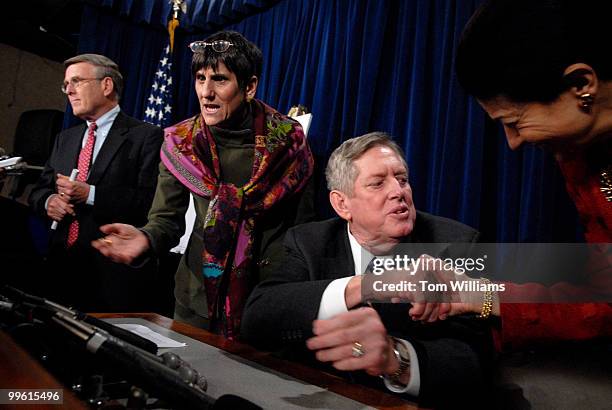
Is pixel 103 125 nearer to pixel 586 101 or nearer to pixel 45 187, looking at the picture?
pixel 45 187

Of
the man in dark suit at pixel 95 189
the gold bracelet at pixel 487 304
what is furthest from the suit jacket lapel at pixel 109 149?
the gold bracelet at pixel 487 304

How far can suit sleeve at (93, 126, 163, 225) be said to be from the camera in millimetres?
1872

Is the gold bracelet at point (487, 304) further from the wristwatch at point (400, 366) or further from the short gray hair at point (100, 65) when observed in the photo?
the short gray hair at point (100, 65)

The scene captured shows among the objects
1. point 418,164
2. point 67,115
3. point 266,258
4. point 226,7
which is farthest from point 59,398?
point 67,115

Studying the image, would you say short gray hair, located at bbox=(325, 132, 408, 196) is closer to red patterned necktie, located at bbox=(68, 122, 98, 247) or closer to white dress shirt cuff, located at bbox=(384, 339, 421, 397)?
white dress shirt cuff, located at bbox=(384, 339, 421, 397)

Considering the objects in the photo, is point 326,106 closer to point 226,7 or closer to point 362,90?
point 362,90

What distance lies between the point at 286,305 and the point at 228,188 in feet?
1.96

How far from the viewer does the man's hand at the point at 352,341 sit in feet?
2.33

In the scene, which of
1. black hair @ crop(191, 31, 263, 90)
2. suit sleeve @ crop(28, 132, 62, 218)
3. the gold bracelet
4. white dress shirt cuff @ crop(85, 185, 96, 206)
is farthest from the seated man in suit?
suit sleeve @ crop(28, 132, 62, 218)

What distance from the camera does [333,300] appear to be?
983 millimetres

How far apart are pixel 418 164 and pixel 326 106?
644 mm

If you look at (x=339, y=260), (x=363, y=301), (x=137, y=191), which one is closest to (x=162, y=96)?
(x=137, y=191)

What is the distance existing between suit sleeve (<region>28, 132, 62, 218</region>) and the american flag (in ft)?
4.67

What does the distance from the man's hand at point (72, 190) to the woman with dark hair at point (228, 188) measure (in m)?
0.35
